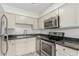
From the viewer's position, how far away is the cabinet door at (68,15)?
3.82ft

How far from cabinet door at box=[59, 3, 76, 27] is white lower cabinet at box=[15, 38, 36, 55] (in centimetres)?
143

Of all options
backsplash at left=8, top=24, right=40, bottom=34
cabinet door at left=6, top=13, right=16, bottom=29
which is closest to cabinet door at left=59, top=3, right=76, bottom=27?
cabinet door at left=6, top=13, right=16, bottom=29

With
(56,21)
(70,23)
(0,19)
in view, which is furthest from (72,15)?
(0,19)

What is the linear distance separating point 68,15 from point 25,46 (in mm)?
1753

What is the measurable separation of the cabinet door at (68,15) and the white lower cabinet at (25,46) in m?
1.43

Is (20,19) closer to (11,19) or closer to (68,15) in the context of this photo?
(11,19)

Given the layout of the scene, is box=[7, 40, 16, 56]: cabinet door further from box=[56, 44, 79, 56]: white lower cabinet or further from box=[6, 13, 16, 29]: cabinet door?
box=[56, 44, 79, 56]: white lower cabinet

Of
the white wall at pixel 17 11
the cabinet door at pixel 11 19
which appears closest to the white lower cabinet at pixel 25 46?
the cabinet door at pixel 11 19

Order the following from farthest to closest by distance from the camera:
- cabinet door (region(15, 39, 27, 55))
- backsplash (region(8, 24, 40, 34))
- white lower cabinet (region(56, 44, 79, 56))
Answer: backsplash (region(8, 24, 40, 34)) → cabinet door (region(15, 39, 27, 55)) → white lower cabinet (region(56, 44, 79, 56))

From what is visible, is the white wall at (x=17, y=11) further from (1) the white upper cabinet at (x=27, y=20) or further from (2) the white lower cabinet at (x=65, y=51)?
(2) the white lower cabinet at (x=65, y=51)

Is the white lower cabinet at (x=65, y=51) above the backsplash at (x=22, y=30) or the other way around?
the other way around

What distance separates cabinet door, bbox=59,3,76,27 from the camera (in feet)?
3.82

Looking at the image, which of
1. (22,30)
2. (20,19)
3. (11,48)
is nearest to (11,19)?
(20,19)

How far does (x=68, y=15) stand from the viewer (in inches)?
49.9
